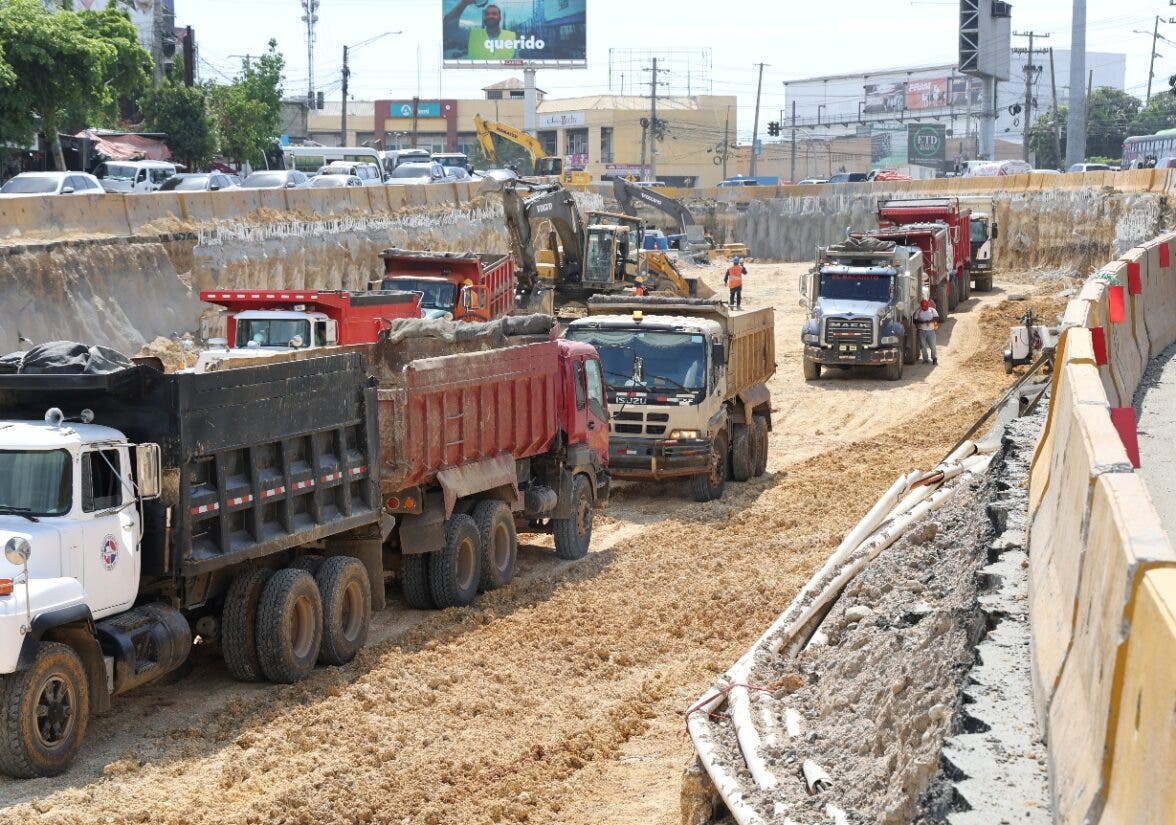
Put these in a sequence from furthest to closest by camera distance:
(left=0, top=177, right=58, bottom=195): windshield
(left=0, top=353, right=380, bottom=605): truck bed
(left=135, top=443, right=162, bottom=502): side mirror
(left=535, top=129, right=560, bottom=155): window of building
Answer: (left=535, top=129, right=560, bottom=155): window of building → (left=0, top=177, right=58, bottom=195): windshield → (left=0, top=353, right=380, bottom=605): truck bed → (left=135, top=443, right=162, bottom=502): side mirror

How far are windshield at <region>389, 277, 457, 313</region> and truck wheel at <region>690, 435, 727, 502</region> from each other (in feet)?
21.5

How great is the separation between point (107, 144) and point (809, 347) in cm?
3011

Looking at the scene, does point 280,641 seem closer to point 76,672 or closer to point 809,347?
point 76,672

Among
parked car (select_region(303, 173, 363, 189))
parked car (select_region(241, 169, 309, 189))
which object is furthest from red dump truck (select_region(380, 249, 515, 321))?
parked car (select_region(241, 169, 309, 189))

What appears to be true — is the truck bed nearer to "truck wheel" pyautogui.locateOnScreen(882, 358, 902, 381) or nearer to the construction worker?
"truck wheel" pyautogui.locateOnScreen(882, 358, 902, 381)

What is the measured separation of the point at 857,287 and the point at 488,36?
7319cm

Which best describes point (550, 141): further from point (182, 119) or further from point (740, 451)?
point (740, 451)

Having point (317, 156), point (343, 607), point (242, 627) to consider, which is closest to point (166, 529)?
point (242, 627)

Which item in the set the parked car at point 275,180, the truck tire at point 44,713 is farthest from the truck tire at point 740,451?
the parked car at point 275,180

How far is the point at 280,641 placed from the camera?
36.0 feet

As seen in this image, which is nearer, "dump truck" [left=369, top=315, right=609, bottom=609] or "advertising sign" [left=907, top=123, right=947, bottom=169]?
"dump truck" [left=369, top=315, right=609, bottom=609]

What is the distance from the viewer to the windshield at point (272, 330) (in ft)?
63.4

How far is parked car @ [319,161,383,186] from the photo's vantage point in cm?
4610

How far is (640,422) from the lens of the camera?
19.2 metres
